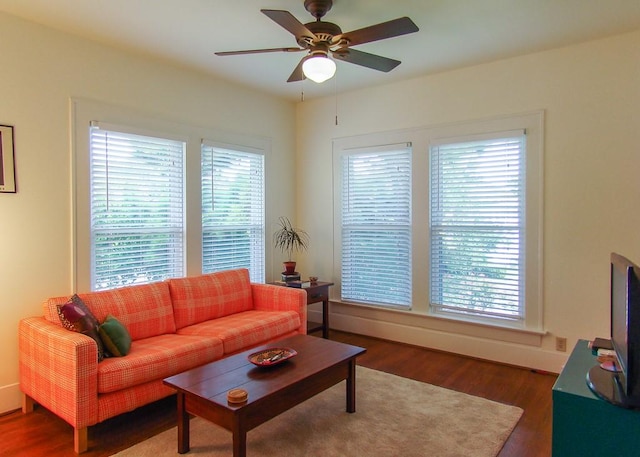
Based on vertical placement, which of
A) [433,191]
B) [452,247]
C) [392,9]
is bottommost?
[452,247]

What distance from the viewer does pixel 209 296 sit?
370cm

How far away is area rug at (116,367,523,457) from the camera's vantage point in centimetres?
241

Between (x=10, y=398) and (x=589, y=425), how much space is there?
3.49 meters

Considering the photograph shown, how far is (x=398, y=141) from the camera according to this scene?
4406mm

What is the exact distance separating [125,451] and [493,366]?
3.02 metres

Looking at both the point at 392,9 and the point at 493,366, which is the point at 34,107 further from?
the point at 493,366

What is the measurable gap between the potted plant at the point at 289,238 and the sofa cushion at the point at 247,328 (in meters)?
1.11

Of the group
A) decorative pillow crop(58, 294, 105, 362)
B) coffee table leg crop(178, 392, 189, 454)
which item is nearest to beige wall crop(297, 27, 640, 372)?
coffee table leg crop(178, 392, 189, 454)

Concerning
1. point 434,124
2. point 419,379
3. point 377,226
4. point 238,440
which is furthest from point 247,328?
point 434,124

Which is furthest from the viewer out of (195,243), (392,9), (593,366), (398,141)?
(398,141)

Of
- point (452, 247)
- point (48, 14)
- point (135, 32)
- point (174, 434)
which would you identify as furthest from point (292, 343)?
point (48, 14)

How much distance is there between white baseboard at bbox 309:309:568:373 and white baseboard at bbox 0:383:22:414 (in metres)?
3.03

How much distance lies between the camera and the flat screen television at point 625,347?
1.58 m

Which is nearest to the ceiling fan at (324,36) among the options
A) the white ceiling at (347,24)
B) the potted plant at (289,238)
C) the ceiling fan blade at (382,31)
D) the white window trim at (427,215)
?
the ceiling fan blade at (382,31)
